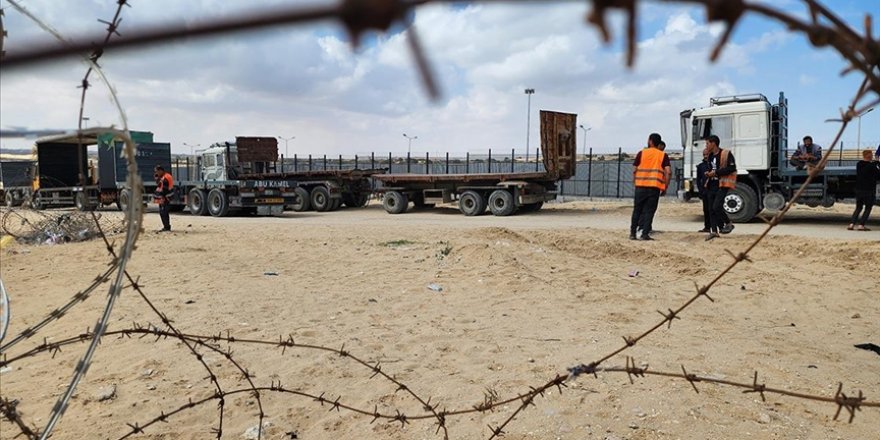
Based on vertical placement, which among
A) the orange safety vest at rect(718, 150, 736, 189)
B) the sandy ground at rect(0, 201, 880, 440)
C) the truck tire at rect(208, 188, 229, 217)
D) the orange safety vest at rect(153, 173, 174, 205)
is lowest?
the sandy ground at rect(0, 201, 880, 440)

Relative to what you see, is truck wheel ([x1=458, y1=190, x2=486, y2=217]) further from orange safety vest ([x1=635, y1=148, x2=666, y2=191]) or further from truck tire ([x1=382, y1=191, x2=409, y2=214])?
orange safety vest ([x1=635, y1=148, x2=666, y2=191])

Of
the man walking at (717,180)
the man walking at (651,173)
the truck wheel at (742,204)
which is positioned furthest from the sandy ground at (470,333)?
the truck wheel at (742,204)

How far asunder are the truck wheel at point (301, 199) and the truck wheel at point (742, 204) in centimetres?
1215

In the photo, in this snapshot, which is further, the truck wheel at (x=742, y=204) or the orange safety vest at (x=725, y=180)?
the truck wheel at (x=742, y=204)

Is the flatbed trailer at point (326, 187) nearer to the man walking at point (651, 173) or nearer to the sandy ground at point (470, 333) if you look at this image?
the sandy ground at point (470, 333)

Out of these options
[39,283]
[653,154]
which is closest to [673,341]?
[653,154]

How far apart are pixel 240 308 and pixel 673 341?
3664 millimetres

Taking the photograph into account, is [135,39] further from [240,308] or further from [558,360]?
[240,308]

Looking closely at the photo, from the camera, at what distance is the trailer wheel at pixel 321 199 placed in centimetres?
1884

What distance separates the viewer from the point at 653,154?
361 inches

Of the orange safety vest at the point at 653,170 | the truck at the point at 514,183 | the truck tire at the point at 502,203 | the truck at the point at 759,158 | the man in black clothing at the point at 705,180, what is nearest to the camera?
the orange safety vest at the point at 653,170

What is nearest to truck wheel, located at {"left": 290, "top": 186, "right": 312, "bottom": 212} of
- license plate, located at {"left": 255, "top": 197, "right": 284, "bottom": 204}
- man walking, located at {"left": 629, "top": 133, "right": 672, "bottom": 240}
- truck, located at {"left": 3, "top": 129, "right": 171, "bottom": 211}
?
license plate, located at {"left": 255, "top": 197, "right": 284, "bottom": 204}

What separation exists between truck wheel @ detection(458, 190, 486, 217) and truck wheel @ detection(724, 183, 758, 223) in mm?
6181

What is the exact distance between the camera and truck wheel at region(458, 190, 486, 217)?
16.2 meters
